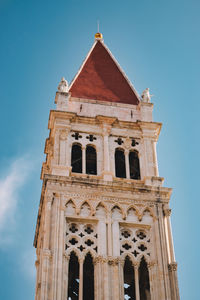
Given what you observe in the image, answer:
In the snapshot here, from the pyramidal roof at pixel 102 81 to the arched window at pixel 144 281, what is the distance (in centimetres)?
1004

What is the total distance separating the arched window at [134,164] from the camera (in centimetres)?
3831

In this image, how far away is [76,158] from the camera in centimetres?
3784

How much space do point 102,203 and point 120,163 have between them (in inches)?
170

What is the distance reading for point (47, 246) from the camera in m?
32.2

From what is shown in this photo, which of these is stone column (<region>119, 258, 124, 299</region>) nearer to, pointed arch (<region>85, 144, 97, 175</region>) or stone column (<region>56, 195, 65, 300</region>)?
stone column (<region>56, 195, 65, 300</region>)

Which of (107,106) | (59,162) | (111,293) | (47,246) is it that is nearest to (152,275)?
(111,293)

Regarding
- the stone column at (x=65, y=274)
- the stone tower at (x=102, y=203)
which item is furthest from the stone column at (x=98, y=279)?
the stone column at (x=65, y=274)

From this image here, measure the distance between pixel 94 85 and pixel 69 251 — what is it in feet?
37.5

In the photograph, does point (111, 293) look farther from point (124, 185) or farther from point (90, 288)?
point (124, 185)

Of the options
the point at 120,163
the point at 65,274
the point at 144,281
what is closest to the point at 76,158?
the point at 120,163

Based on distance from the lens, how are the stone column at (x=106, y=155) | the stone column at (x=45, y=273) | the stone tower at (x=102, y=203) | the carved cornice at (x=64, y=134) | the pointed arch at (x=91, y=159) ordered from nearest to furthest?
the stone column at (x=45, y=273) < the stone tower at (x=102, y=203) < the stone column at (x=106, y=155) < the carved cornice at (x=64, y=134) < the pointed arch at (x=91, y=159)

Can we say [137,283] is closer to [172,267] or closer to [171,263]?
[172,267]

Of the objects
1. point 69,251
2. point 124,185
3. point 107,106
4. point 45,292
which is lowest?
point 45,292

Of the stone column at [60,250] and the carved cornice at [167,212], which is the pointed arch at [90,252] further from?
the carved cornice at [167,212]
